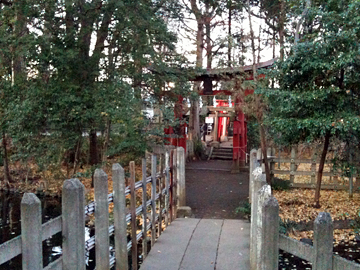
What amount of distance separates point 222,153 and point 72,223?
18.5 m

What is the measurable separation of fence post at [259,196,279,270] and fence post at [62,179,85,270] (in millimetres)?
1355

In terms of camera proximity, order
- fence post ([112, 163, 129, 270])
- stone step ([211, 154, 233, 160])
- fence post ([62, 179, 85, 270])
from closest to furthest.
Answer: fence post ([62, 179, 85, 270]) < fence post ([112, 163, 129, 270]) < stone step ([211, 154, 233, 160])

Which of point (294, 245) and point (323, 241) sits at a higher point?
point (323, 241)

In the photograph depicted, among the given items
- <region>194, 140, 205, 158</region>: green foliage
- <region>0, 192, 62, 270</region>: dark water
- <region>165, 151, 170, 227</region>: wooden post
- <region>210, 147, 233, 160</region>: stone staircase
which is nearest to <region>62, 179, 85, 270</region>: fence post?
<region>165, 151, 170, 227</region>: wooden post

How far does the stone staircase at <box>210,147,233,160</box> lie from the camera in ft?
66.9

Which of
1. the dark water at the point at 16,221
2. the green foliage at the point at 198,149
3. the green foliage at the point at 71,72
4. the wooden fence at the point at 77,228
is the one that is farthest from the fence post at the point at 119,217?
the green foliage at the point at 198,149

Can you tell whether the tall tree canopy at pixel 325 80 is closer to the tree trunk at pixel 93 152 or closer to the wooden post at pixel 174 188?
the wooden post at pixel 174 188

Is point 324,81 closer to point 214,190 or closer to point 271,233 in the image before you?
point 214,190

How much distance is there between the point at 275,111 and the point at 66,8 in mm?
5790

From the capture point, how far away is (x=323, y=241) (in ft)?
6.96

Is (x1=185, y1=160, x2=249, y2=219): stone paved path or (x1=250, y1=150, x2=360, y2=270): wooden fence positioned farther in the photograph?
(x1=185, y1=160, x2=249, y2=219): stone paved path

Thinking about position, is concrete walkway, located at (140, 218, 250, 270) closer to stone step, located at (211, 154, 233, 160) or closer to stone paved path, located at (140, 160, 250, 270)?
stone paved path, located at (140, 160, 250, 270)

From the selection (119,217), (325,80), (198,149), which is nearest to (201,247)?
(119,217)

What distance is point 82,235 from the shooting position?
2.83 meters
